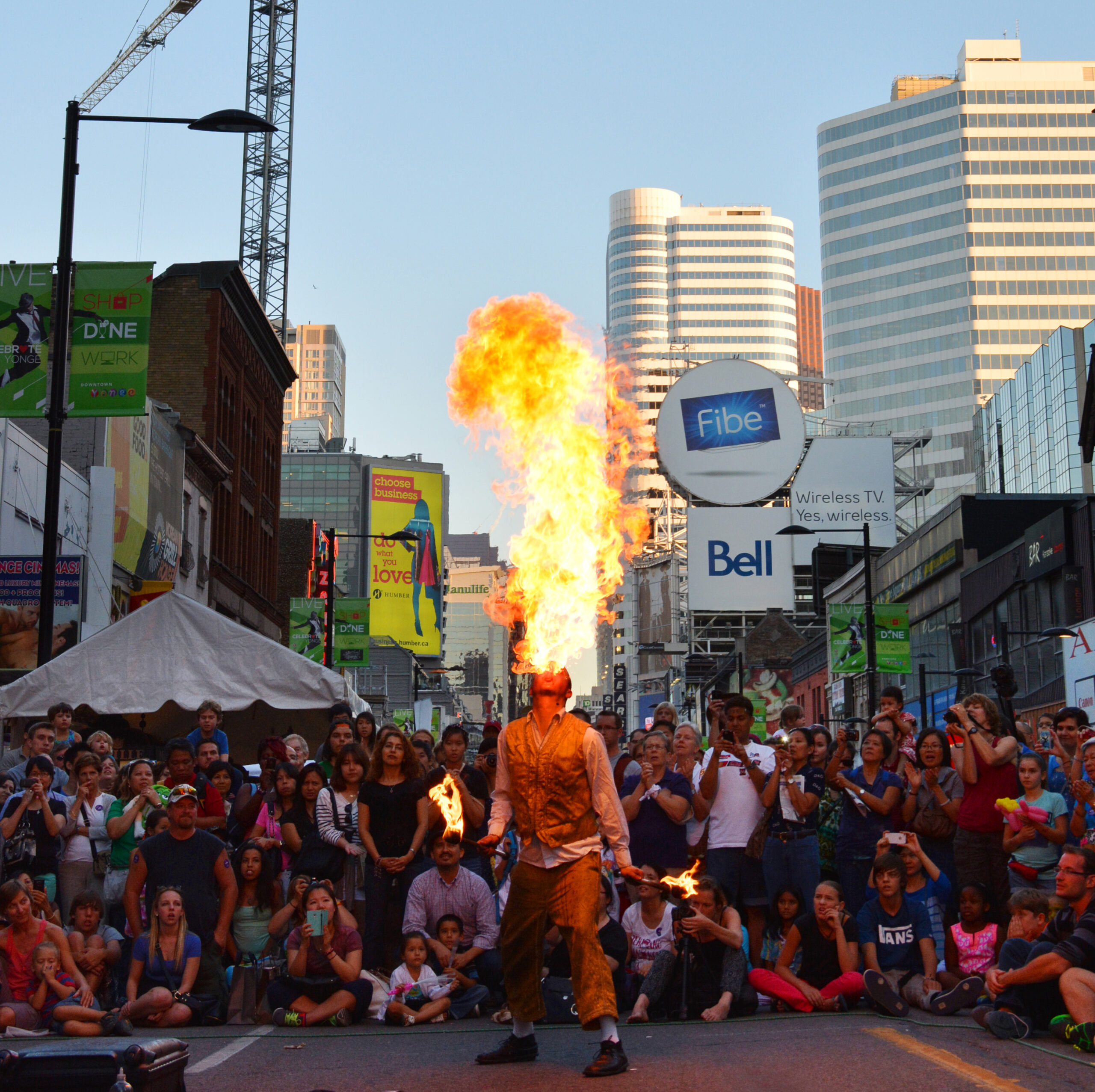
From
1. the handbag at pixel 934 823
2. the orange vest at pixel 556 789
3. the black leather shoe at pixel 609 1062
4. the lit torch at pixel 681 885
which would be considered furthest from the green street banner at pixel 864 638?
the black leather shoe at pixel 609 1062

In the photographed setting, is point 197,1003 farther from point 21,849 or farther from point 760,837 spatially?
point 760,837

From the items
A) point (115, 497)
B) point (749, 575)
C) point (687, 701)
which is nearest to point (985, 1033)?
point (115, 497)

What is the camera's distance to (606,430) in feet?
91.4

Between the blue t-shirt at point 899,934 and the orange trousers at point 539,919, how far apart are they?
2841 millimetres

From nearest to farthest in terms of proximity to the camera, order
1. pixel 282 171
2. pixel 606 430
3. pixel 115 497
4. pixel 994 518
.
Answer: pixel 606 430 → pixel 115 497 → pixel 994 518 → pixel 282 171

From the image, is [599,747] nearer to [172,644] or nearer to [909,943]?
[909,943]

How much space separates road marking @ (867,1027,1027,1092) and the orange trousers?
1.61 metres

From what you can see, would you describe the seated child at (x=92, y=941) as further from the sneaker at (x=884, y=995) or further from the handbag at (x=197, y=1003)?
the sneaker at (x=884, y=995)

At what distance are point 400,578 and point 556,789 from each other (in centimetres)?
8585

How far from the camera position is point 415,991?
29.6 ft

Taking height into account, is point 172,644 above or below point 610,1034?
above

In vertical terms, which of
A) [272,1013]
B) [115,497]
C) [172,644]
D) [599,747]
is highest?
[115,497]

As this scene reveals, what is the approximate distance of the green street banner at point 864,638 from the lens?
94.4 feet

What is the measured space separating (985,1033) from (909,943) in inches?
53.0
